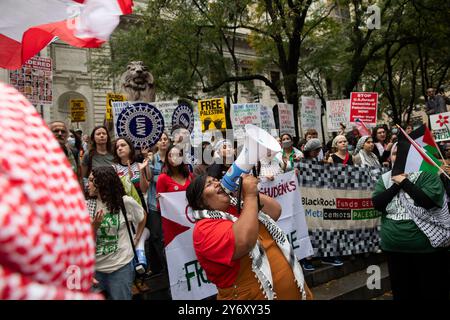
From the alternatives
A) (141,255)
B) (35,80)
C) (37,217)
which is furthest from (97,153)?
(37,217)

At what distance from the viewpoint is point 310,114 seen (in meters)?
11.3

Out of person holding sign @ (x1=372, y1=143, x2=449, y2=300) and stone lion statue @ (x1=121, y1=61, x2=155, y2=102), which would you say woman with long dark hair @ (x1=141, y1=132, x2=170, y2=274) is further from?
stone lion statue @ (x1=121, y1=61, x2=155, y2=102)

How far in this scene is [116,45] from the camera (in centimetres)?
1839

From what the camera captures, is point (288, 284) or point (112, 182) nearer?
point (288, 284)

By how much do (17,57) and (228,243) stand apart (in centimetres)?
263

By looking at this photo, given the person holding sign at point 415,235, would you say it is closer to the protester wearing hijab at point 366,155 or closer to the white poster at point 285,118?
the protester wearing hijab at point 366,155

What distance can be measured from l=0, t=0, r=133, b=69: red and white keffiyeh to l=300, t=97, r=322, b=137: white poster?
7.87 m

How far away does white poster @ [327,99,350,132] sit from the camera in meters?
11.1

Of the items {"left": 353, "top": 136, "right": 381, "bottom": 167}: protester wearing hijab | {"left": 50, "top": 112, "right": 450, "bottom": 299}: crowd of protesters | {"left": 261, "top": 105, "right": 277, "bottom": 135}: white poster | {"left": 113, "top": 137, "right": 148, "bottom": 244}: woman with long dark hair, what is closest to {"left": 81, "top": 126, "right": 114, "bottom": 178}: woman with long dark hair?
{"left": 50, "top": 112, "right": 450, "bottom": 299}: crowd of protesters

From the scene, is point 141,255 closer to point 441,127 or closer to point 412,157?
point 412,157

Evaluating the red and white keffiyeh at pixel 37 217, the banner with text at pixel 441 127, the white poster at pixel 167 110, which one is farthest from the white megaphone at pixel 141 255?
the banner with text at pixel 441 127

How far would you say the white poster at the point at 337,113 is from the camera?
36.6 feet

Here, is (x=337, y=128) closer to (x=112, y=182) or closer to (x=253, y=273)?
(x=112, y=182)
